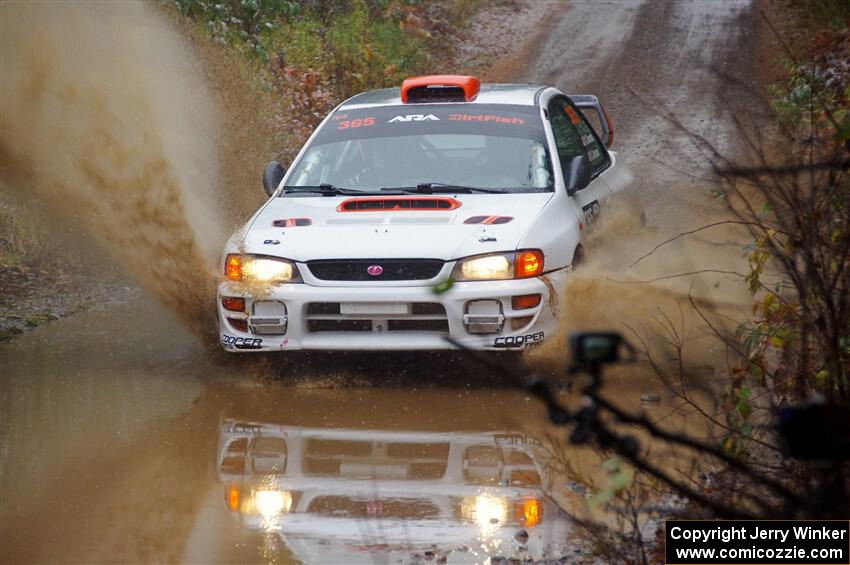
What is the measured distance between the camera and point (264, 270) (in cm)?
753

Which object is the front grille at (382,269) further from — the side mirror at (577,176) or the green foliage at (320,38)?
the green foliage at (320,38)

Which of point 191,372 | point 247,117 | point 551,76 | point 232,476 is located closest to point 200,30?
point 247,117

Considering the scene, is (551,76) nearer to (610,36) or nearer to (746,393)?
(610,36)

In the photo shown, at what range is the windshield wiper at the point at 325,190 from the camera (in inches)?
330

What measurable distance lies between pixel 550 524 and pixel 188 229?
14.4 ft

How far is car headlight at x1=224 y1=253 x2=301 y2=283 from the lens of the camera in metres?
7.48

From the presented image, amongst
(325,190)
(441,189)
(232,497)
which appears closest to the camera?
(232,497)

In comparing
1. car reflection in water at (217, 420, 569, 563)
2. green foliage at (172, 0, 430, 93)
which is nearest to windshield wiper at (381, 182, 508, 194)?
car reflection in water at (217, 420, 569, 563)

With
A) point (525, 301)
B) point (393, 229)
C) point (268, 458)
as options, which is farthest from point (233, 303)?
point (525, 301)

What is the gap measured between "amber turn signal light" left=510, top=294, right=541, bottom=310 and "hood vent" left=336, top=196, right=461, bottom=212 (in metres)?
0.87

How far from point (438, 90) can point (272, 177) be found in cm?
139

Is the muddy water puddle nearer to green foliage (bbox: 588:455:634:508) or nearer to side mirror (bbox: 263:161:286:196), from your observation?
green foliage (bbox: 588:455:634:508)

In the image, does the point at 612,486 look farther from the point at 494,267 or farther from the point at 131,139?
the point at 131,139

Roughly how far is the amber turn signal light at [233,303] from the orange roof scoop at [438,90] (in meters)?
2.39
